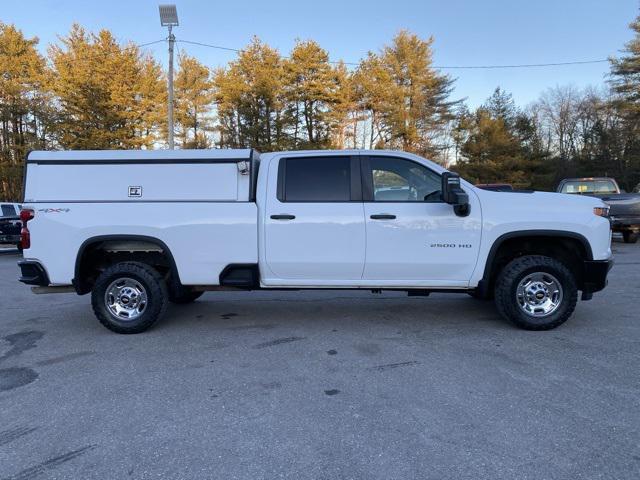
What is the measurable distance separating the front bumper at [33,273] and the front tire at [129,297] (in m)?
0.56

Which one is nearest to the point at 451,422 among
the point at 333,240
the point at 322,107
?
the point at 333,240

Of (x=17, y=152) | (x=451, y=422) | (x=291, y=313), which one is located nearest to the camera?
(x=451, y=422)

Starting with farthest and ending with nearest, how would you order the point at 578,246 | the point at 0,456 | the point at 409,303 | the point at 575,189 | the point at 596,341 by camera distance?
the point at 575,189, the point at 409,303, the point at 578,246, the point at 596,341, the point at 0,456

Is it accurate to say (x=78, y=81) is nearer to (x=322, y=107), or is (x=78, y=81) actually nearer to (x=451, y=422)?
(x=322, y=107)

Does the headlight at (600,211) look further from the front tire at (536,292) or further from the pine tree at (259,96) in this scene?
the pine tree at (259,96)

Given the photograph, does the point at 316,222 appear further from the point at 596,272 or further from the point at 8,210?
the point at 8,210

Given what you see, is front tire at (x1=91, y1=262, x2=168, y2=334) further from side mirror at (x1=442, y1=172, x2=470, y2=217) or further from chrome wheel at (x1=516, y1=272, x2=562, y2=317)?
chrome wheel at (x1=516, y1=272, x2=562, y2=317)

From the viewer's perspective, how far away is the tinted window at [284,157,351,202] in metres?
5.02

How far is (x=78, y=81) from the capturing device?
3055 centimetres

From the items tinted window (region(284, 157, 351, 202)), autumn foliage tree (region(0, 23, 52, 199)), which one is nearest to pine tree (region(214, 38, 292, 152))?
autumn foliage tree (region(0, 23, 52, 199))

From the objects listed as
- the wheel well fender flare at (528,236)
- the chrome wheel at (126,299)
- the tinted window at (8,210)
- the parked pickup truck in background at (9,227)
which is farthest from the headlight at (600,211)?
the tinted window at (8,210)

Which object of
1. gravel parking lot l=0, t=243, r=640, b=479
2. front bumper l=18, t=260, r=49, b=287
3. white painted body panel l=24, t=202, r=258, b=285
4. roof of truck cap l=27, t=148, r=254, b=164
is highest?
roof of truck cap l=27, t=148, r=254, b=164

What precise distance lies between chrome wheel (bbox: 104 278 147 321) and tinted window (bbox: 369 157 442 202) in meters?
2.91

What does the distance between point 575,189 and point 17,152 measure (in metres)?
37.4
